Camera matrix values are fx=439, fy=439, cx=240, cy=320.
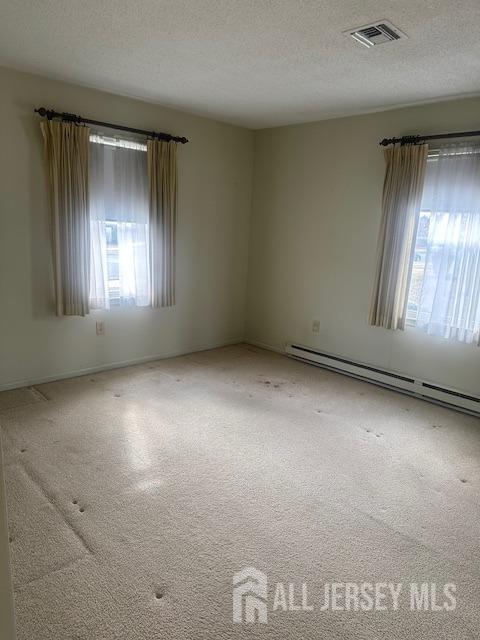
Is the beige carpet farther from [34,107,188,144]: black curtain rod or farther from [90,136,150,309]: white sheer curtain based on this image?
[34,107,188,144]: black curtain rod

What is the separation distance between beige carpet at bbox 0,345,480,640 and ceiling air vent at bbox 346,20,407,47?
249 cm

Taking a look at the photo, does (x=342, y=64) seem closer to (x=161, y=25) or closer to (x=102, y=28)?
(x=161, y=25)

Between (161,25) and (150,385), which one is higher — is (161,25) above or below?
above

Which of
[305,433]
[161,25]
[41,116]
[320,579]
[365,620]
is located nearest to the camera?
[365,620]

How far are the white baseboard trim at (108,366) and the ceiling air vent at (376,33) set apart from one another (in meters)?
3.28

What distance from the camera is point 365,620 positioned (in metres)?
1.67

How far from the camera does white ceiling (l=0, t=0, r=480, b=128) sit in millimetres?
2189

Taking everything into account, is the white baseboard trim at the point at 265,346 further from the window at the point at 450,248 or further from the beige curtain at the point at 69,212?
the beige curtain at the point at 69,212

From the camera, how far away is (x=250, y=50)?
8.86ft

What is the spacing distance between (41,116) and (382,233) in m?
2.98

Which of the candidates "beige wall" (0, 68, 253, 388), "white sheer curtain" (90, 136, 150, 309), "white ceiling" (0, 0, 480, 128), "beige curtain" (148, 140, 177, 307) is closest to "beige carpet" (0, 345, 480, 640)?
"beige wall" (0, 68, 253, 388)

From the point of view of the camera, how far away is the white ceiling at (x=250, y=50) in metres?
2.19

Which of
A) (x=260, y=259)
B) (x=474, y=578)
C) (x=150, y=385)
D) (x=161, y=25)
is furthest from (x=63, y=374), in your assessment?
(x=474, y=578)

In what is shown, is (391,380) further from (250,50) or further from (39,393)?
(39,393)
